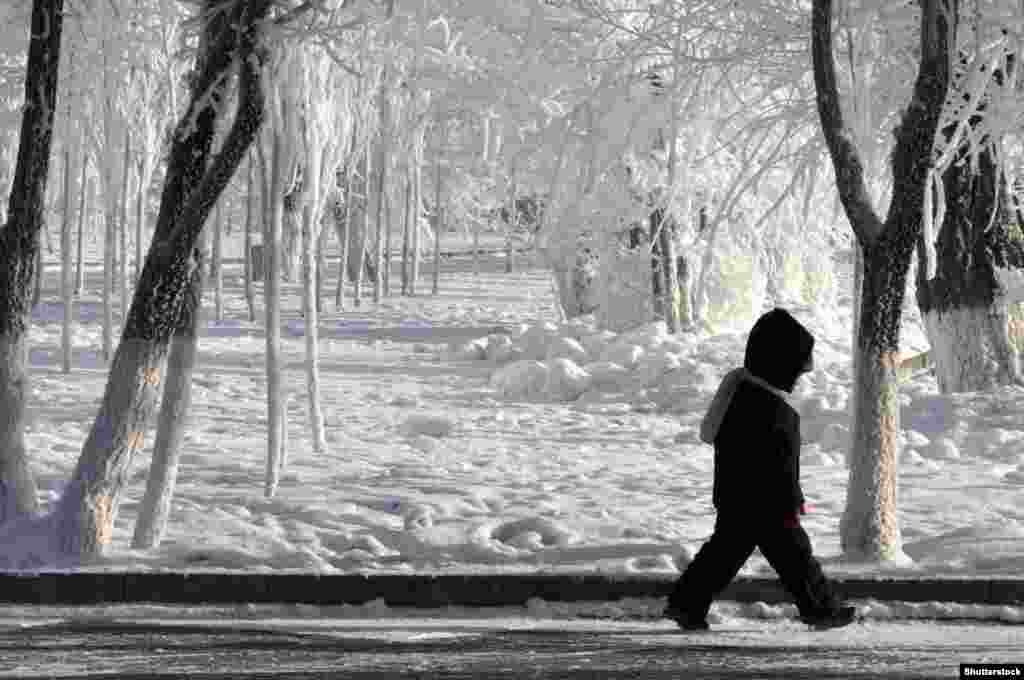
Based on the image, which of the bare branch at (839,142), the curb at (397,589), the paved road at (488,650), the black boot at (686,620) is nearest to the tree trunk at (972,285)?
the bare branch at (839,142)

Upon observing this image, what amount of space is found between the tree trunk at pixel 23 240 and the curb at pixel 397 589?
1.33 metres

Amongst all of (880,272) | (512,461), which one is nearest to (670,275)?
(512,461)

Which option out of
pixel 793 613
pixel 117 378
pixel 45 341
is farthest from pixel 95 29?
pixel 45 341

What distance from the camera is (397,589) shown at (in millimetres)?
8312

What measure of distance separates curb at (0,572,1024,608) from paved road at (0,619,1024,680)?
A: 1.31ft

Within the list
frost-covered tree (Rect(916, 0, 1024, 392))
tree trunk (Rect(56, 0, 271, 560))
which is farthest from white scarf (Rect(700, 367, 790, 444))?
frost-covered tree (Rect(916, 0, 1024, 392))

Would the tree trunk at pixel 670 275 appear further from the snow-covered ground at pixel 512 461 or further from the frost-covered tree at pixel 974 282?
the frost-covered tree at pixel 974 282

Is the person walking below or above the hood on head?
below

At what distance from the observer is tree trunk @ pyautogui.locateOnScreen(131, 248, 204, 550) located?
9.97m

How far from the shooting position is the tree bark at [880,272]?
9.31m

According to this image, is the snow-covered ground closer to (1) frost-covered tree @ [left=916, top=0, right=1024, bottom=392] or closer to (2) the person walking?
(1) frost-covered tree @ [left=916, top=0, right=1024, bottom=392]

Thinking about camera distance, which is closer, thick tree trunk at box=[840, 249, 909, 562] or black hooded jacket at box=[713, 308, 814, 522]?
black hooded jacket at box=[713, 308, 814, 522]

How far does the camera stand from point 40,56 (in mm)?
9539

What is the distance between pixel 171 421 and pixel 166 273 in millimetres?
1226
